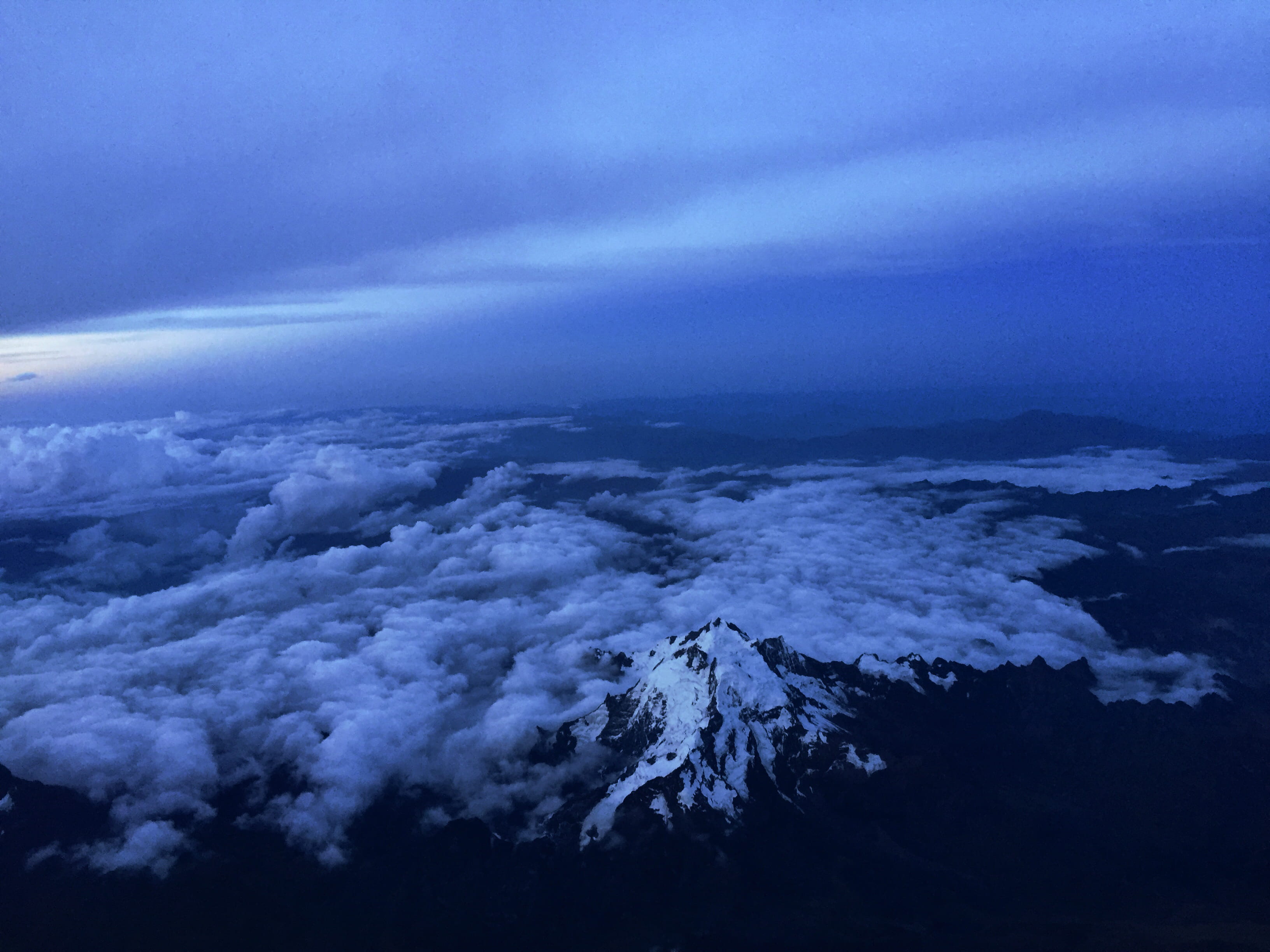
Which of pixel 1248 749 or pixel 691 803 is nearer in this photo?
pixel 691 803

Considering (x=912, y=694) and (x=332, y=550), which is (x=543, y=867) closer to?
(x=912, y=694)

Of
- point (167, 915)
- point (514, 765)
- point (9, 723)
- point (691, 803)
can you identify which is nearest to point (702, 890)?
point (691, 803)

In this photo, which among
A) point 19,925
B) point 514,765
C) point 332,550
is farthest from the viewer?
point 332,550

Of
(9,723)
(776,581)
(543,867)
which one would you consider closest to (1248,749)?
(776,581)

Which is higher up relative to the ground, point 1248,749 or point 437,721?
point 437,721

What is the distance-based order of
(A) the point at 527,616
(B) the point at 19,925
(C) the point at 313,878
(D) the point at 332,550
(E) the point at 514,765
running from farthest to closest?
(D) the point at 332,550, (A) the point at 527,616, (E) the point at 514,765, (C) the point at 313,878, (B) the point at 19,925

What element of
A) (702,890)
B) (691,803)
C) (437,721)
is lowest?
(702,890)

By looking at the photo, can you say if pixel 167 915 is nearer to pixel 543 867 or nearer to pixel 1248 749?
pixel 543 867
